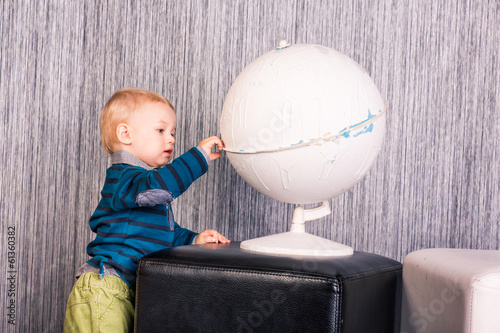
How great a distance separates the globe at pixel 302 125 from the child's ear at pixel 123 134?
34cm

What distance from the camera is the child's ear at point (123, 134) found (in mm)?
1431

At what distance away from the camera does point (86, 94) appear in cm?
193

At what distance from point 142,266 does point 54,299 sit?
96 centimetres

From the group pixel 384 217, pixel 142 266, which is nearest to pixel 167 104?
pixel 142 266

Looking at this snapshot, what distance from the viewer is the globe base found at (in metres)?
1.15

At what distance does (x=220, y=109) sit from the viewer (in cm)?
186

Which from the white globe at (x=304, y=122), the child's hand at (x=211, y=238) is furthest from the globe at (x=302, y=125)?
the child's hand at (x=211, y=238)

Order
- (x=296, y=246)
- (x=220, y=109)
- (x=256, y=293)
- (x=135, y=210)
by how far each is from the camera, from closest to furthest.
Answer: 1. (x=256, y=293)
2. (x=296, y=246)
3. (x=135, y=210)
4. (x=220, y=109)

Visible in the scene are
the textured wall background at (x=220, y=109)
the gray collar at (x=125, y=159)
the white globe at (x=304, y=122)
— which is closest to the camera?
the white globe at (x=304, y=122)

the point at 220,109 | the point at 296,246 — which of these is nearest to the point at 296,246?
the point at 296,246

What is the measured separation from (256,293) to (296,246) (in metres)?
0.20

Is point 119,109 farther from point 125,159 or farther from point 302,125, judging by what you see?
point 302,125

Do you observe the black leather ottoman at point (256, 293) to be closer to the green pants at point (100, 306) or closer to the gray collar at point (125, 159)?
the green pants at point (100, 306)

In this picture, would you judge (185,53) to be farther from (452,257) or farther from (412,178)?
(452,257)
